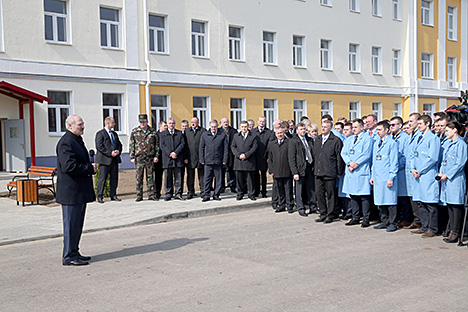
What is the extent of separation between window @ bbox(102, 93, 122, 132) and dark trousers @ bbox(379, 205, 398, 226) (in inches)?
594

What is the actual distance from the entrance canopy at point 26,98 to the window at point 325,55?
16884 mm

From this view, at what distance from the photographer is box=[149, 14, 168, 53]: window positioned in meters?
23.2

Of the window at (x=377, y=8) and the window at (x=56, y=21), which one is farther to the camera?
the window at (x=377, y=8)

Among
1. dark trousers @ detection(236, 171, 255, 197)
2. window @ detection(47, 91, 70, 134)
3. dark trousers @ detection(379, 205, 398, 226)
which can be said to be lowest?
dark trousers @ detection(379, 205, 398, 226)

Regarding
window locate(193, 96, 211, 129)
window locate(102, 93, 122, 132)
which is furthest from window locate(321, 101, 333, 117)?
window locate(102, 93, 122, 132)

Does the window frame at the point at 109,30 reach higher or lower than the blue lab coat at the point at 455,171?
higher

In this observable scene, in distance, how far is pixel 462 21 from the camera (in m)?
38.3

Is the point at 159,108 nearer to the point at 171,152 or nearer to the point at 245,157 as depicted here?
the point at 171,152

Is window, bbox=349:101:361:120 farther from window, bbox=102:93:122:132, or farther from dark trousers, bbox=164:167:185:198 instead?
dark trousers, bbox=164:167:185:198

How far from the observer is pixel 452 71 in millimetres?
38531

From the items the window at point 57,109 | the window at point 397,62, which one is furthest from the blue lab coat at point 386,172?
the window at point 397,62

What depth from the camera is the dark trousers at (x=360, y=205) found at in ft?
32.0

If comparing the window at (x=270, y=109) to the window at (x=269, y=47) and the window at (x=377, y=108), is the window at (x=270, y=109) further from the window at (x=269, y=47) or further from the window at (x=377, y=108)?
the window at (x=377, y=108)

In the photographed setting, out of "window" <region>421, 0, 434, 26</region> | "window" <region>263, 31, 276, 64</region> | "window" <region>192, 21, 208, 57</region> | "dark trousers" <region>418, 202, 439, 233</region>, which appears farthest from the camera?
"window" <region>421, 0, 434, 26</region>
